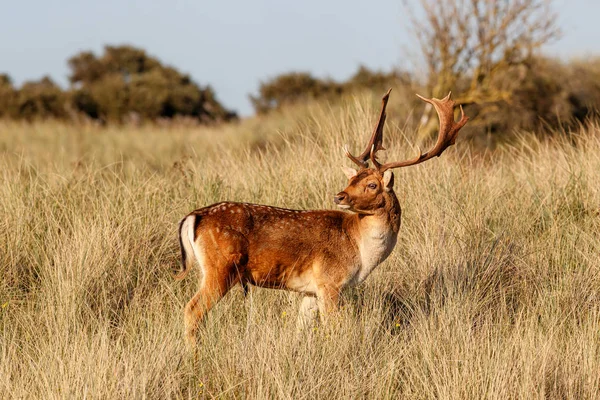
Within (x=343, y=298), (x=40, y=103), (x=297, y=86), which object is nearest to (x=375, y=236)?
(x=343, y=298)

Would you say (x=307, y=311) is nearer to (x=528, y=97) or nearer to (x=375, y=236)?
(x=375, y=236)

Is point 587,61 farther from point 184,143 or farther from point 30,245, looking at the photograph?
point 30,245

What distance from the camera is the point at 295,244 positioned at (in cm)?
530

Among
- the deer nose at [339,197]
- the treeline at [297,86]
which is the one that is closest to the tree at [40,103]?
the treeline at [297,86]

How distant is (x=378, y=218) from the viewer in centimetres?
541

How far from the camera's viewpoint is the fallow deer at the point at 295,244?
5.13 meters

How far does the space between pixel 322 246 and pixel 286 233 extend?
240 mm

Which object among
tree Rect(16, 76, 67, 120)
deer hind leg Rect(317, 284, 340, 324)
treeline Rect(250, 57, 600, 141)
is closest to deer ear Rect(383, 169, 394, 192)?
deer hind leg Rect(317, 284, 340, 324)

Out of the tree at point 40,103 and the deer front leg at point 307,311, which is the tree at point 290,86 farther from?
the deer front leg at point 307,311

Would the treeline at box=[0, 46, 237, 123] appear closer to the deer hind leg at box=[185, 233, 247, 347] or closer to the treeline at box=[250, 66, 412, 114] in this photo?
the treeline at box=[250, 66, 412, 114]

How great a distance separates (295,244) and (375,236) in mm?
495

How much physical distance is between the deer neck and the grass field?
0.26 metres

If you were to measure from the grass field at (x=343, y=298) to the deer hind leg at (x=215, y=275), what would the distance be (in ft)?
0.31

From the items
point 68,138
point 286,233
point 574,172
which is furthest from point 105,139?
point 286,233
